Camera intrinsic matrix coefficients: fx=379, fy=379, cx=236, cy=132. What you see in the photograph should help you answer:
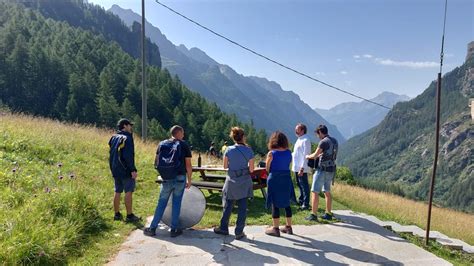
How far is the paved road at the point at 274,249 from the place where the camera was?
544cm

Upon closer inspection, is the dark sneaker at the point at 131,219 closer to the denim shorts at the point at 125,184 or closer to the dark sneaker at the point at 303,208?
the denim shorts at the point at 125,184

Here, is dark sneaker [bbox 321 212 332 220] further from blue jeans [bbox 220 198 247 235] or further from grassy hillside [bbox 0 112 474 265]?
blue jeans [bbox 220 198 247 235]

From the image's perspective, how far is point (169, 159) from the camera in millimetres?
6160

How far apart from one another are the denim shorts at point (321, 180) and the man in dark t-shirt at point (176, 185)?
8.78 ft

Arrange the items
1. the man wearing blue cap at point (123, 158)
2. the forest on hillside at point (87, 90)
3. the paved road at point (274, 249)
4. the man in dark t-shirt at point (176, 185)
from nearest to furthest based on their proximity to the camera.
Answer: the paved road at point (274, 249) < the man in dark t-shirt at point (176, 185) < the man wearing blue cap at point (123, 158) < the forest on hillside at point (87, 90)

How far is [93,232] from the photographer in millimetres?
6266

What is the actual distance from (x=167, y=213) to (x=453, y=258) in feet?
17.0

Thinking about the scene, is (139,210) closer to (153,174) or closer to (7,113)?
(153,174)

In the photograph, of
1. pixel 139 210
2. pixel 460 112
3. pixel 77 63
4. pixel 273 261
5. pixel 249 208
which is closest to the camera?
pixel 273 261

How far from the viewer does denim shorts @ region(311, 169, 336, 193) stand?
24.9 feet

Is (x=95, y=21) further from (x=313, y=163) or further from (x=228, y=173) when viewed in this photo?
(x=228, y=173)

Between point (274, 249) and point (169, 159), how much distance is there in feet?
7.19

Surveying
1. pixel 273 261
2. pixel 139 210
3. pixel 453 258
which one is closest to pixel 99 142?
pixel 139 210

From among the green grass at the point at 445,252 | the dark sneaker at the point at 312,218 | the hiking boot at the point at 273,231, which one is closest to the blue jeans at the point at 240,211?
the hiking boot at the point at 273,231
